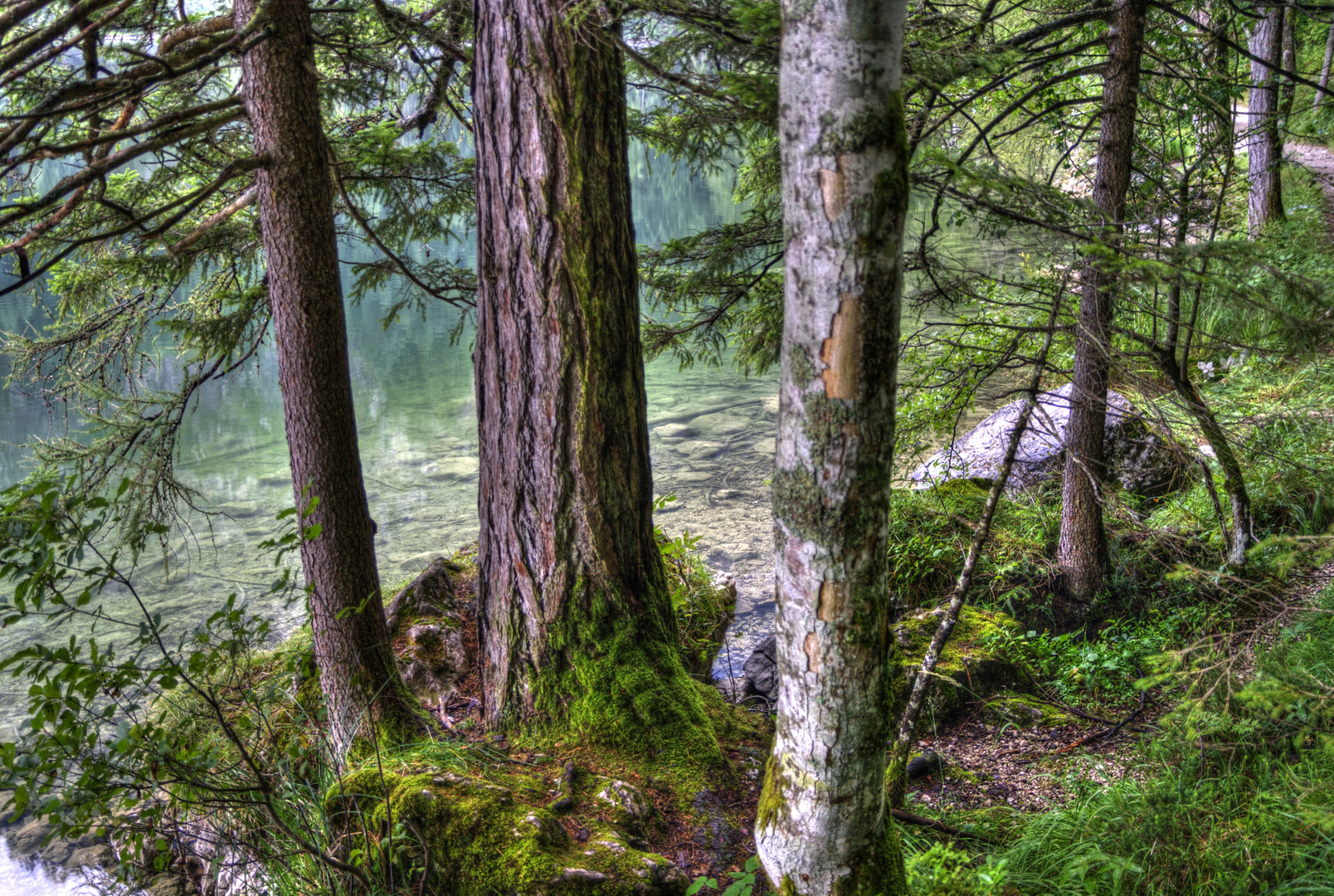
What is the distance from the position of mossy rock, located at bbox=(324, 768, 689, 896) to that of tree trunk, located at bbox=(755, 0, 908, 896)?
1.97 ft

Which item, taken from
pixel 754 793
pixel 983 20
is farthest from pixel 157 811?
pixel 983 20

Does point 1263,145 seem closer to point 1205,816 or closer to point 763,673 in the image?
point 763,673

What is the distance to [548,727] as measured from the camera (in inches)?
137

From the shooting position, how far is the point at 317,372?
11.6ft

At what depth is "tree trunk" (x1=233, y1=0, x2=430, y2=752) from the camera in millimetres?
3332

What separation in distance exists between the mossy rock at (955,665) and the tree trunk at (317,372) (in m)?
2.79

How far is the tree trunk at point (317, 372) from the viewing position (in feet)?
10.9

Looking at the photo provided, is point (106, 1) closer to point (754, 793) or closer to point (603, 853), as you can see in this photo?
point (603, 853)

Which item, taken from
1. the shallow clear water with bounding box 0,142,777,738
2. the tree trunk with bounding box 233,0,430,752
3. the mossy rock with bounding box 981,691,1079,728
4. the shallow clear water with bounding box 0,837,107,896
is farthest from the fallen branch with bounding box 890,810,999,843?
the shallow clear water with bounding box 0,837,107,896

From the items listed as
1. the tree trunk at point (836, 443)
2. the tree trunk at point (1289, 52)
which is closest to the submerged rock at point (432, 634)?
the tree trunk at point (836, 443)

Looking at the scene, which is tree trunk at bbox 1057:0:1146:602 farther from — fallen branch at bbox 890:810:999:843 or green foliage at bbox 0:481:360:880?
green foliage at bbox 0:481:360:880


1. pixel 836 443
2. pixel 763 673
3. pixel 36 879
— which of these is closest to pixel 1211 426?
pixel 836 443

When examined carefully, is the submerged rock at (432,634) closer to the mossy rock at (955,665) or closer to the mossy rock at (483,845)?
the mossy rock at (483,845)

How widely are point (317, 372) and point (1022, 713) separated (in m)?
4.23
